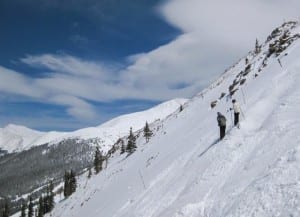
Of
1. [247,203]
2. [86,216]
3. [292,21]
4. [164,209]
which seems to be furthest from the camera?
[292,21]

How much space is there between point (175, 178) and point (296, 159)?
9.91 meters

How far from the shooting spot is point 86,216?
38.2 m

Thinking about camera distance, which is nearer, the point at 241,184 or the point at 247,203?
the point at 247,203

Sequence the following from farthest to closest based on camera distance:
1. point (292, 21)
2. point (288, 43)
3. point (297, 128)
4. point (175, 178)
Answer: point (292, 21)
point (288, 43)
point (175, 178)
point (297, 128)

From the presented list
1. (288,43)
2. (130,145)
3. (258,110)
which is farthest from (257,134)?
(130,145)

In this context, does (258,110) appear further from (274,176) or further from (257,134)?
(274,176)

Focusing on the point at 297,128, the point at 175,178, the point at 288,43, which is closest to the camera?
the point at 297,128

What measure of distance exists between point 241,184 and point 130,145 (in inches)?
2681

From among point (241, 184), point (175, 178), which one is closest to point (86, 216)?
point (175, 178)

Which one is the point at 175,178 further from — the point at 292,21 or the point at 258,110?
the point at 292,21

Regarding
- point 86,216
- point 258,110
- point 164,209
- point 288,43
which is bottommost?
point 86,216

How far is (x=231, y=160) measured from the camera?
1775 centimetres

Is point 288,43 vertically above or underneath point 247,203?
above

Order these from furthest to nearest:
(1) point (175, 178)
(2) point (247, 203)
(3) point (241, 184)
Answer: (1) point (175, 178), (3) point (241, 184), (2) point (247, 203)
